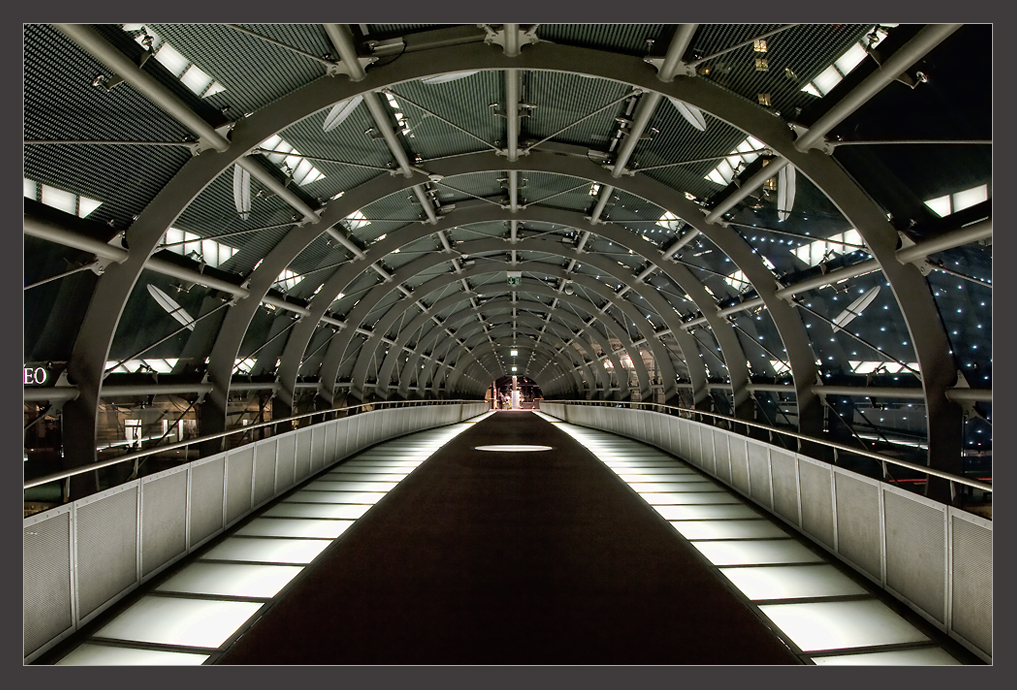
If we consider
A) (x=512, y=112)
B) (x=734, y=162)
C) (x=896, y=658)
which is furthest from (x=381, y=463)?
(x=896, y=658)

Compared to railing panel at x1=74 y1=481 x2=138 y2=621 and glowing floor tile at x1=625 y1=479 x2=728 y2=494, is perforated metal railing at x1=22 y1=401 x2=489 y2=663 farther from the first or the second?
glowing floor tile at x1=625 y1=479 x2=728 y2=494

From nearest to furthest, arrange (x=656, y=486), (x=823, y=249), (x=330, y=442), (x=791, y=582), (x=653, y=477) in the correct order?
(x=791, y=582) → (x=823, y=249) → (x=656, y=486) → (x=653, y=477) → (x=330, y=442)

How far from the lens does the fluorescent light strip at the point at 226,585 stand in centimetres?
443

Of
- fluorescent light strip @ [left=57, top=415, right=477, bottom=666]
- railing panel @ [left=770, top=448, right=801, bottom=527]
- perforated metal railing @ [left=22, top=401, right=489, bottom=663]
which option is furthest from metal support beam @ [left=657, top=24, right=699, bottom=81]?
perforated metal railing @ [left=22, top=401, right=489, bottom=663]

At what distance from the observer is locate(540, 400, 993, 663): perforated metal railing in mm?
4395

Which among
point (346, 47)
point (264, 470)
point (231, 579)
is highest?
point (346, 47)

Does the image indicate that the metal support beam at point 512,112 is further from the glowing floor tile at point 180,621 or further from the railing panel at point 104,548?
the glowing floor tile at point 180,621

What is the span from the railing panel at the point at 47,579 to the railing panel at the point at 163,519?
3.60 ft

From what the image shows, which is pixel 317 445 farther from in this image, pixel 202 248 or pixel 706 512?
pixel 706 512

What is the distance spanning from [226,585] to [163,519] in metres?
1.18

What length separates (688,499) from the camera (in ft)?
32.7

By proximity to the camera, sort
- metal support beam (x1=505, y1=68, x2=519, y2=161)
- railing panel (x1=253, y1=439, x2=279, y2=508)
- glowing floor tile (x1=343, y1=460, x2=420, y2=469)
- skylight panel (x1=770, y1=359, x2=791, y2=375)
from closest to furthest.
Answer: metal support beam (x1=505, y1=68, x2=519, y2=161), railing panel (x1=253, y1=439, x2=279, y2=508), glowing floor tile (x1=343, y1=460, x2=420, y2=469), skylight panel (x1=770, y1=359, x2=791, y2=375)

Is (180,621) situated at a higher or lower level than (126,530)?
lower

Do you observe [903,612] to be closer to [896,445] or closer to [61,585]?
[61,585]
